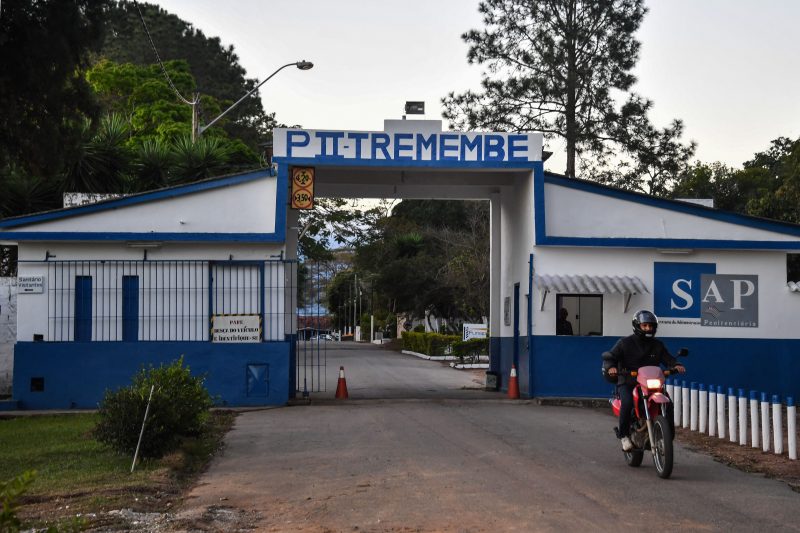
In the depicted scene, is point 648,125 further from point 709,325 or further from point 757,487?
point 757,487

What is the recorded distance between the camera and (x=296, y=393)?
22.4 metres

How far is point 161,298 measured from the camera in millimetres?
20453

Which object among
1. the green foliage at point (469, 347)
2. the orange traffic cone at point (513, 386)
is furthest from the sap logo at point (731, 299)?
the green foliage at point (469, 347)

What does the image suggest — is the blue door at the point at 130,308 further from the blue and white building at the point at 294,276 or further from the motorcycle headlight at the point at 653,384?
the motorcycle headlight at the point at 653,384

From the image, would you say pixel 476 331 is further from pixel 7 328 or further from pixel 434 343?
pixel 7 328

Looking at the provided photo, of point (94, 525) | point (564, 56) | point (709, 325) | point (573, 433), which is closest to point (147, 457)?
point (94, 525)

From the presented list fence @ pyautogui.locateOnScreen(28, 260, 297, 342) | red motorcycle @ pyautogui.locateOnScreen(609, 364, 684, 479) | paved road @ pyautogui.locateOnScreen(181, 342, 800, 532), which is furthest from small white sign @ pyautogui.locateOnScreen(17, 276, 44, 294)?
red motorcycle @ pyautogui.locateOnScreen(609, 364, 684, 479)

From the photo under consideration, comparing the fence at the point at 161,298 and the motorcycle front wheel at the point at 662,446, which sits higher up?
the fence at the point at 161,298

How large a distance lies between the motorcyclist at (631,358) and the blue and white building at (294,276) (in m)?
9.23

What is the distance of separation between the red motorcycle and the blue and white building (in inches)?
373

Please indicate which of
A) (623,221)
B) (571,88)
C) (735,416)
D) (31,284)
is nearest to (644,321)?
(735,416)

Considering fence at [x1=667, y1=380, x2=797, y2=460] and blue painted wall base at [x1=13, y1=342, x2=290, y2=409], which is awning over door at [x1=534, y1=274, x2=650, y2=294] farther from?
blue painted wall base at [x1=13, y1=342, x2=290, y2=409]

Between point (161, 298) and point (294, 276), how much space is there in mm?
2717

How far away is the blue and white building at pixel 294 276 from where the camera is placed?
20.2 m
